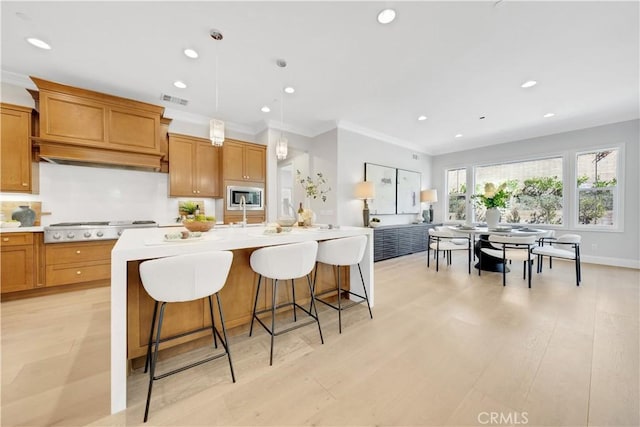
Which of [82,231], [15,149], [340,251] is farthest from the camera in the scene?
[82,231]

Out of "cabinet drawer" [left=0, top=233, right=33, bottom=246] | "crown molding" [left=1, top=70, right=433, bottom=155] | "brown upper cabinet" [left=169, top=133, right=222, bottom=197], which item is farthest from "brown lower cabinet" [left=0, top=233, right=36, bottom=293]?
"crown molding" [left=1, top=70, right=433, bottom=155]

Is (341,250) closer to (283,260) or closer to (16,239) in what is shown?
(283,260)

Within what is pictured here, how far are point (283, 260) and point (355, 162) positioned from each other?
3592mm

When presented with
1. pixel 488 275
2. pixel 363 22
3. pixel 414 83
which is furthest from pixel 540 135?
pixel 363 22

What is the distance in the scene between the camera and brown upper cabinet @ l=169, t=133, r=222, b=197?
151 inches

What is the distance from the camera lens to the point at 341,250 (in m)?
2.14

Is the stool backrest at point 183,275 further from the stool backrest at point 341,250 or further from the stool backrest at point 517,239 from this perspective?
the stool backrest at point 517,239

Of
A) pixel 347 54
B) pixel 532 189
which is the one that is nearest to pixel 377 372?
pixel 347 54

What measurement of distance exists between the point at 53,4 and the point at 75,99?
1469mm

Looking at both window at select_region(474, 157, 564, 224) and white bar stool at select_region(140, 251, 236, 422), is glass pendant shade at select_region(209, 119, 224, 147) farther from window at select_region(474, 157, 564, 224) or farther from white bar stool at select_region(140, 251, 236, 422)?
window at select_region(474, 157, 564, 224)

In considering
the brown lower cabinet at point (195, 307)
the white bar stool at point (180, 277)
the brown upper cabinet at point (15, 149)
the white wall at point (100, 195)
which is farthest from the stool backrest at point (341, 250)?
the brown upper cabinet at point (15, 149)

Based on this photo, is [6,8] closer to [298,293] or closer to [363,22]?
[363,22]

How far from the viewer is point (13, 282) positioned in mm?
2736

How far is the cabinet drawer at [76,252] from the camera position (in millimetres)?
2936
